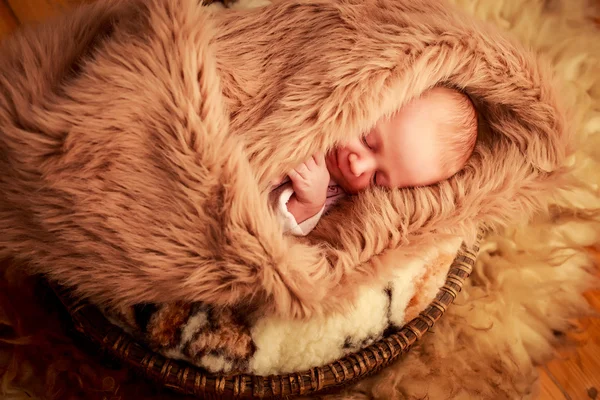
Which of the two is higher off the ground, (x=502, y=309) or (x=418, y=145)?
(x=418, y=145)

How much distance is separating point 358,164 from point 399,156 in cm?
8

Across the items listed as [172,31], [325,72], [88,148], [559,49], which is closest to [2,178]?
[88,148]

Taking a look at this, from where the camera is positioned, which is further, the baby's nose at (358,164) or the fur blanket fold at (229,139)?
the baby's nose at (358,164)

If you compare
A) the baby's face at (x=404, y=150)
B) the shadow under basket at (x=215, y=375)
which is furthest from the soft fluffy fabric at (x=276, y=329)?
the baby's face at (x=404, y=150)

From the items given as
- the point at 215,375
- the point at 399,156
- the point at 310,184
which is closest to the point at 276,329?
the point at 215,375

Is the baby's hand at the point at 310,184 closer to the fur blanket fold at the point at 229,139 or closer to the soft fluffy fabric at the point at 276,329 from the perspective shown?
the fur blanket fold at the point at 229,139

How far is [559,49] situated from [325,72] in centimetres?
70

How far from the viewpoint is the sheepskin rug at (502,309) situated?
888 mm

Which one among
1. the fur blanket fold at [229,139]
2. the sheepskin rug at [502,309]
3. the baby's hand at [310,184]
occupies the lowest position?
the sheepskin rug at [502,309]

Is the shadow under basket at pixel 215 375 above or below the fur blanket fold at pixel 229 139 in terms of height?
below

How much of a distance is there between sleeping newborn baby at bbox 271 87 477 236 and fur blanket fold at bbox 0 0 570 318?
0.04m

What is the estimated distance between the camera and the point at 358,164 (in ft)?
3.15

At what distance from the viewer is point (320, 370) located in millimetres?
796

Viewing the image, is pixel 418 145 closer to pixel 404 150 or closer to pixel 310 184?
pixel 404 150
